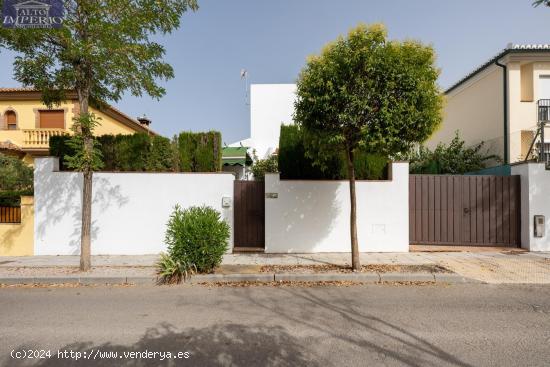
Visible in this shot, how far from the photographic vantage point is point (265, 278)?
642cm

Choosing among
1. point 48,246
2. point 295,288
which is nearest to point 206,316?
point 295,288

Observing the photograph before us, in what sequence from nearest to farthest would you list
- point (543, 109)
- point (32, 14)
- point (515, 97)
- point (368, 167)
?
point (32, 14) → point (368, 167) → point (543, 109) → point (515, 97)

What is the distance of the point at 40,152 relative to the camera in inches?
625

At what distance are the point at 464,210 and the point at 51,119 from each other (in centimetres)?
2060

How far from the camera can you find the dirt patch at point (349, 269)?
670cm

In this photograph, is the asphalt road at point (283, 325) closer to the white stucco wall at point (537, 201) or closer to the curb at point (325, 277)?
the curb at point (325, 277)

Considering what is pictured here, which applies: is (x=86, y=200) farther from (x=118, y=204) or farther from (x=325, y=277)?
(x=325, y=277)

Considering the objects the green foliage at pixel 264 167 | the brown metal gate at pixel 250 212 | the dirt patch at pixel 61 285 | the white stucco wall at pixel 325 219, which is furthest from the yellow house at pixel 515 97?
the dirt patch at pixel 61 285

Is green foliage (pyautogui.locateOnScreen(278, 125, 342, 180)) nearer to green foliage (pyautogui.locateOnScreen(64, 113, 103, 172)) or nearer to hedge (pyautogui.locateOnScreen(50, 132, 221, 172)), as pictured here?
hedge (pyautogui.locateOnScreen(50, 132, 221, 172))

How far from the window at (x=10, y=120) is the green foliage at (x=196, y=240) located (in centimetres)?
1666

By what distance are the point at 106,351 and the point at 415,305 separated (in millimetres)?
4525

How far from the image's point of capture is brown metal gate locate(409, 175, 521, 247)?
360 inches

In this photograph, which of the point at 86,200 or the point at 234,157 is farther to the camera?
the point at 234,157

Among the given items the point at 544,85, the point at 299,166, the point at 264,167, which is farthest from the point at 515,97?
the point at 264,167
